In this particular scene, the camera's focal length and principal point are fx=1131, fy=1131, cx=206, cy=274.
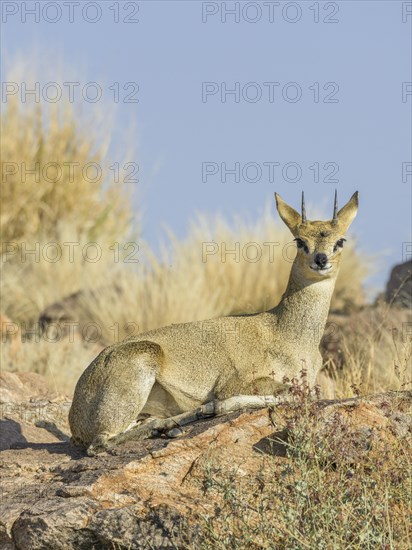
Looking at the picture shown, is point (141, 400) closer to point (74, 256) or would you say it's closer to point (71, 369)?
point (71, 369)

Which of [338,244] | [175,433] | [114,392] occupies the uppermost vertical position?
[338,244]

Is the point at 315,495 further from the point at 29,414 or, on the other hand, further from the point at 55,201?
the point at 55,201

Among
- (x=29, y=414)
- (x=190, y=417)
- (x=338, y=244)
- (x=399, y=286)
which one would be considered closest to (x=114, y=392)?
(x=190, y=417)

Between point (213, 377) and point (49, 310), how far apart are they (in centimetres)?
1112

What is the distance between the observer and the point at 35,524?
709cm

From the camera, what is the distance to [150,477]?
23.8ft

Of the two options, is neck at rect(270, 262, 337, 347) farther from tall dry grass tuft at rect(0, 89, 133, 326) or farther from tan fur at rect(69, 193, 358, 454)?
tall dry grass tuft at rect(0, 89, 133, 326)

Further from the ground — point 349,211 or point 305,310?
point 349,211

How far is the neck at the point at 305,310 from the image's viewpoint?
8.94 metres

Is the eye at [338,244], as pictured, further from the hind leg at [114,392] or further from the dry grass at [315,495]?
the dry grass at [315,495]

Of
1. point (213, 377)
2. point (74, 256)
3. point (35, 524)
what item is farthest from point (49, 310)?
point (35, 524)

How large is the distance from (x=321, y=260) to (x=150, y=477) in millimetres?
2380

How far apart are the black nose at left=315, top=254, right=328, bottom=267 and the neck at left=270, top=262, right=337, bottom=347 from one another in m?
0.31

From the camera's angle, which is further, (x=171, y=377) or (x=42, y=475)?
(x=171, y=377)
